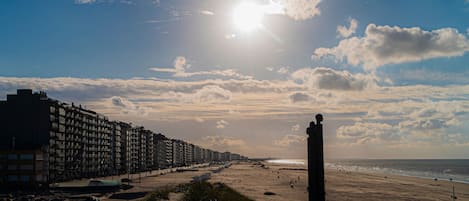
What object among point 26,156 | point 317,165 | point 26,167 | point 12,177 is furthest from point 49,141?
point 317,165

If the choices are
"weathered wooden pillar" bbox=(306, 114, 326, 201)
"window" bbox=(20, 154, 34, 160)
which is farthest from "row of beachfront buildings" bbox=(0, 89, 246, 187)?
"weathered wooden pillar" bbox=(306, 114, 326, 201)

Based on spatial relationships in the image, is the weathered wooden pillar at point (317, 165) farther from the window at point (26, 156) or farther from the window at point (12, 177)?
the window at point (12, 177)

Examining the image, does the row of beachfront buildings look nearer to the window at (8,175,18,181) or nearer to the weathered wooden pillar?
the window at (8,175,18,181)

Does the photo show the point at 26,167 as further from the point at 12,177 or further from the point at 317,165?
the point at 317,165

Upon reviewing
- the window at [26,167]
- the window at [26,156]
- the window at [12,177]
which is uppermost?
the window at [26,156]

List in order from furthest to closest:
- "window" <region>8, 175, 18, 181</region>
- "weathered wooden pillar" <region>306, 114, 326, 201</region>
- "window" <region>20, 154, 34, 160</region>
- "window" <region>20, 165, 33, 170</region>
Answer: "window" <region>20, 154, 34, 160</region>, "window" <region>20, 165, 33, 170</region>, "window" <region>8, 175, 18, 181</region>, "weathered wooden pillar" <region>306, 114, 326, 201</region>

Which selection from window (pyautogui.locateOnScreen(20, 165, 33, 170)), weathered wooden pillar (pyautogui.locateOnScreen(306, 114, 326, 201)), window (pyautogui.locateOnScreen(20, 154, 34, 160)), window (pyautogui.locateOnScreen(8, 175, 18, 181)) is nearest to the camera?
weathered wooden pillar (pyautogui.locateOnScreen(306, 114, 326, 201))

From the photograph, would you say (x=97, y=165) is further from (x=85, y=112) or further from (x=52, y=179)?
(x=52, y=179)

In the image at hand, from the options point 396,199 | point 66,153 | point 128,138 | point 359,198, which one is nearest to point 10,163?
point 66,153

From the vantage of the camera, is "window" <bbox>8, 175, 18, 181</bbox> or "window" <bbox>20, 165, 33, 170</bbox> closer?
"window" <bbox>8, 175, 18, 181</bbox>

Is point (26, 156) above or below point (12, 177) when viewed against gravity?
above

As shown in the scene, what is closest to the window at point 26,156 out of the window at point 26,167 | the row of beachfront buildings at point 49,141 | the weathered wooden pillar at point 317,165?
the row of beachfront buildings at point 49,141

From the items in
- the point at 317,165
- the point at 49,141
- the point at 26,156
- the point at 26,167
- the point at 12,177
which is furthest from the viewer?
the point at 49,141

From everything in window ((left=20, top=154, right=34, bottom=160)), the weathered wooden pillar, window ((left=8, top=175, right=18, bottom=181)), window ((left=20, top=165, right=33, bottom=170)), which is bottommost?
window ((left=8, top=175, right=18, bottom=181))
